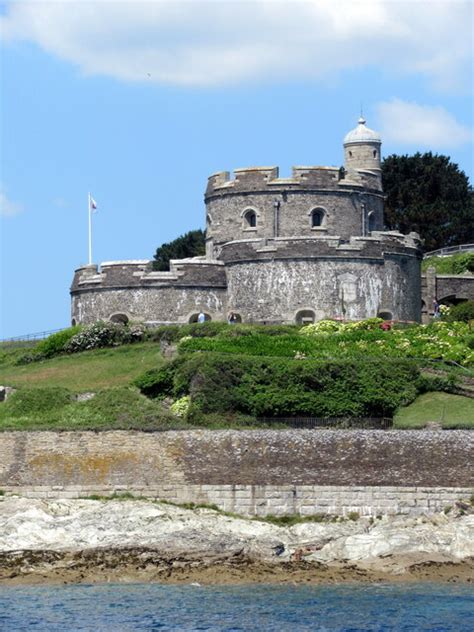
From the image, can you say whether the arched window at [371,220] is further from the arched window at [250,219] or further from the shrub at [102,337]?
the shrub at [102,337]

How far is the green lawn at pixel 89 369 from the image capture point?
2235 inches

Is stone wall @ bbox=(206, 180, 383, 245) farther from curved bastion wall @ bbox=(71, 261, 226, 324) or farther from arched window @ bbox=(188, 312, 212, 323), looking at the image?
arched window @ bbox=(188, 312, 212, 323)

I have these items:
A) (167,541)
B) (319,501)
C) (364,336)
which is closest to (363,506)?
(319,501)

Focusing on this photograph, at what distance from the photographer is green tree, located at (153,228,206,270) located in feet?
299

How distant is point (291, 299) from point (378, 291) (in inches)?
134

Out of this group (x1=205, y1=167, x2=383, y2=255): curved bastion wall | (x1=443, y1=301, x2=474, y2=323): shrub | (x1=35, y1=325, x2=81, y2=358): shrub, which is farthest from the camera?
(x1=205, y1=167, x2=383, y2=255): curved bastion wall

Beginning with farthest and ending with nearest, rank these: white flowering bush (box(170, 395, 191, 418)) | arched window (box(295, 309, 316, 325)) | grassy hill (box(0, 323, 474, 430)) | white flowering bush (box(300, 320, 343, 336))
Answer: arched window (box(295, 309, 316, 325))
white flowering bush (box(300, 320, 343, 336))
white flowering bush (box(170, 395, 191, 418))
grassy hill (box(0, 323, 474, 430))

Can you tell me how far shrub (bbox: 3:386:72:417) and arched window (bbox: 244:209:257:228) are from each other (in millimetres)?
17958

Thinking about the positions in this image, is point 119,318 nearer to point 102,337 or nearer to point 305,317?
point 102,337

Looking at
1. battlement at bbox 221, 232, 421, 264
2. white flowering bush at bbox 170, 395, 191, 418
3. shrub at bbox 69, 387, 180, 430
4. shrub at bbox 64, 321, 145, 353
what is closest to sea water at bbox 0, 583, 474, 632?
shrub at bbox 69, 387, 180, 430

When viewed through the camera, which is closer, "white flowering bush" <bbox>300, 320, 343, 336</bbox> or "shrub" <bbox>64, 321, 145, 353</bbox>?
"white flowering bush" <bbox>300, 320, 343, 336</bbox>

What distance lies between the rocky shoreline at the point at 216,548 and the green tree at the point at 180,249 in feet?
149

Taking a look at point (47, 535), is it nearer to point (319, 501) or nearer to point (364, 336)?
point (319, 501)

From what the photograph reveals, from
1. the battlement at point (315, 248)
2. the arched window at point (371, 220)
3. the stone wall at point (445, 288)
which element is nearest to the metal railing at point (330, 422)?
the battlement at point (315, 248)
